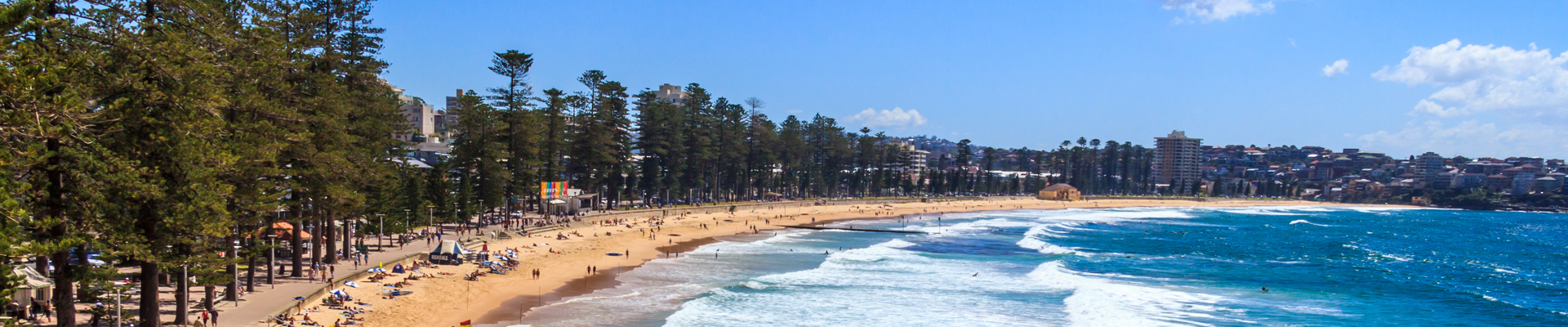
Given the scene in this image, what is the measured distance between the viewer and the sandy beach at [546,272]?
2464cm

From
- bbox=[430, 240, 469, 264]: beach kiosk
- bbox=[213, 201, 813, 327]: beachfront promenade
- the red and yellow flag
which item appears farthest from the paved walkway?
the red and yellow flag

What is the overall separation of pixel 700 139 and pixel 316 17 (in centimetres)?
5535

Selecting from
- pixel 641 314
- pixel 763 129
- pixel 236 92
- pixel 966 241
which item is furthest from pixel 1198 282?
pixel 763 129

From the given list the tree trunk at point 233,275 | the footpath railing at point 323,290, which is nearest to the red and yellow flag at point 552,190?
the footpath railing at point 323,290

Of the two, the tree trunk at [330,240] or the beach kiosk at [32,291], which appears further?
the tree trunk at [330,240]

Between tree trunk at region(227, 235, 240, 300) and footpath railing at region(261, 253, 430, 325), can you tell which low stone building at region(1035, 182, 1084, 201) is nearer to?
footpath railing at region(261, 253, 430, 325)

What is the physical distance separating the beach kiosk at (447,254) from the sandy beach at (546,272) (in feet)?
1.64

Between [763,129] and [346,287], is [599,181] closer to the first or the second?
[763,129]

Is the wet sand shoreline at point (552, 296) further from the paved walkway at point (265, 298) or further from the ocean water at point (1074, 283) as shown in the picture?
the paved walkway at point (265, 298)

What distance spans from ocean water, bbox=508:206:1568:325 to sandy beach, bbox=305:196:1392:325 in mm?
1603

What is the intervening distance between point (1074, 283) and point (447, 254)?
80.8 feet

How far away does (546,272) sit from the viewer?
34781mm

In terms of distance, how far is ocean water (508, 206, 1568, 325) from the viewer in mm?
27156

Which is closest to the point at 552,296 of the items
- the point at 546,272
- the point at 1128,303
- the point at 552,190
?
the point at 546,272
